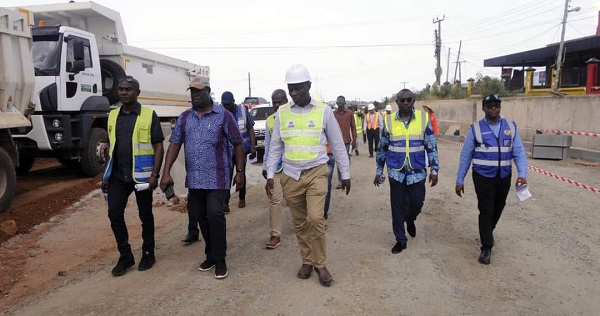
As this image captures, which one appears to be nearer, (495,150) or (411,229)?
(495,150)

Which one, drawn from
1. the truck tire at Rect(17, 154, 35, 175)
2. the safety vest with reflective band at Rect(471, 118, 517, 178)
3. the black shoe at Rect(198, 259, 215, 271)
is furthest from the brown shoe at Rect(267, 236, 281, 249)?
the truck tire at Rect(17, 154, 35, 175)

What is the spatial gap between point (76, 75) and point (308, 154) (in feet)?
23.1

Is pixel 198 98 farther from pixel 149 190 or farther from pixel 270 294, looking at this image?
pixel 270 294

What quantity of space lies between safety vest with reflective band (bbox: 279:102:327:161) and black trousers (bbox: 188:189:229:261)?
801mm

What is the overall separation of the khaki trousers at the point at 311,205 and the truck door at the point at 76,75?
660 centimetres

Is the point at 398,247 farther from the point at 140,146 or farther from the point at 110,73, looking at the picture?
the point at 110,73

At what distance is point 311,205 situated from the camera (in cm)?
402

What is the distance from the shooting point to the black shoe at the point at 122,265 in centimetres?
444

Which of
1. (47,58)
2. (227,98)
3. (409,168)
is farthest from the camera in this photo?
(47,58)

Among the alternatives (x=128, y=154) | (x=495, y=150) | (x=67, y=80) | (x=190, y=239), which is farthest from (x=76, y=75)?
(x=495, y=150)

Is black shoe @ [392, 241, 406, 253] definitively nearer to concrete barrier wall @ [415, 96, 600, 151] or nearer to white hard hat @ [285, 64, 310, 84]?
white hard hat @ [285, 64, 310, 84]

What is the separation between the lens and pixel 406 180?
4.94 m

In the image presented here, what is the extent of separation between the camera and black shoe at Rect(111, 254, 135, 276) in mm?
4445

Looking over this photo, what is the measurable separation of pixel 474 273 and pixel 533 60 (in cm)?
3125
